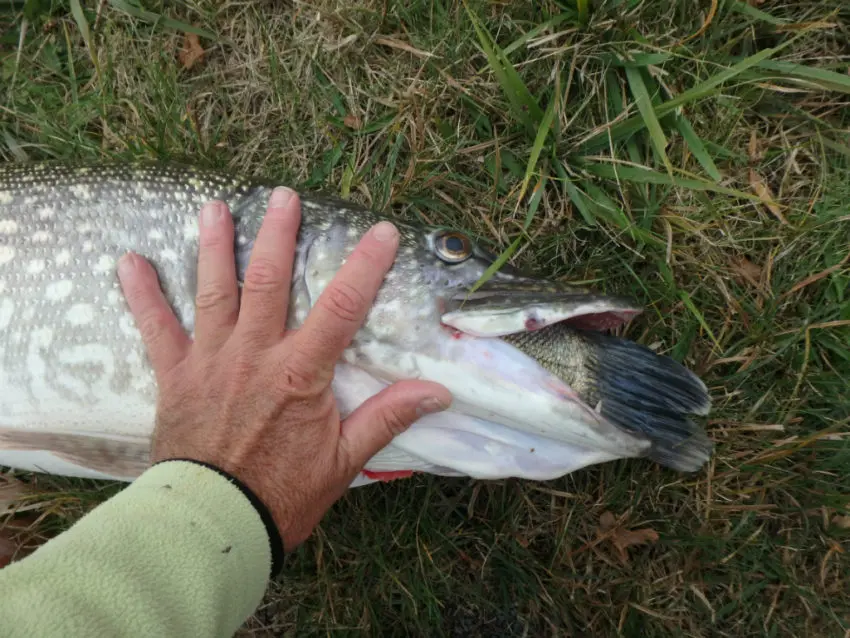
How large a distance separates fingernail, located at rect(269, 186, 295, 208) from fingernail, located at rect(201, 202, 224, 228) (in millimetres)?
144

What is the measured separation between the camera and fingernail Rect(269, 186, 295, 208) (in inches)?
62.8

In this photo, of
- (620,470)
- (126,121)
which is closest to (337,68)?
(126,121)

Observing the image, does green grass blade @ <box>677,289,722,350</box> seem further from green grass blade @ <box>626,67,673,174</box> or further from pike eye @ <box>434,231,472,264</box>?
pike eye @ <box>434,231,472,264</box>

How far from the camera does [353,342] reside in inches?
60.1

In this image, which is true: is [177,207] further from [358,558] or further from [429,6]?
[358,558]

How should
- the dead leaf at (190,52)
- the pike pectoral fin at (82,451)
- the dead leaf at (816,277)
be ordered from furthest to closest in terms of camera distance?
the dead leaf at (190,52)
the dead leaf at (816,277)
the pike pectoral fin at (82,451)

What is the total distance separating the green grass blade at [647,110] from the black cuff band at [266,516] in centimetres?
157

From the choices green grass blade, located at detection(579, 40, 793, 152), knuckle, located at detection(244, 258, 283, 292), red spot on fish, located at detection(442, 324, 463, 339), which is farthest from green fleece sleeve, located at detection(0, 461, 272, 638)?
green grass blade, located at detection(579, 40, 793, 152)

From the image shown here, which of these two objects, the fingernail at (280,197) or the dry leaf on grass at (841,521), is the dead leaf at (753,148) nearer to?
the dry leaf on grass at (841,521)

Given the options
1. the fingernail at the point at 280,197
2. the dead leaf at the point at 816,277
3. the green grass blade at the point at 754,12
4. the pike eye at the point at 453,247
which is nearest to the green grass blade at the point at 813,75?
the green grass blade at the point at 754,12

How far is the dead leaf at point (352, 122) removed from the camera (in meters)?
2.19

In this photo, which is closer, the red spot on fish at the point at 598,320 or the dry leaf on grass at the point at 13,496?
the red spot on fish at the point at 598,320

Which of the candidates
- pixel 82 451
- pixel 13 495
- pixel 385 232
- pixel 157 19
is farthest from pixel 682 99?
pixel 13 495

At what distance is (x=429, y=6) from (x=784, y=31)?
1279 millimetres
